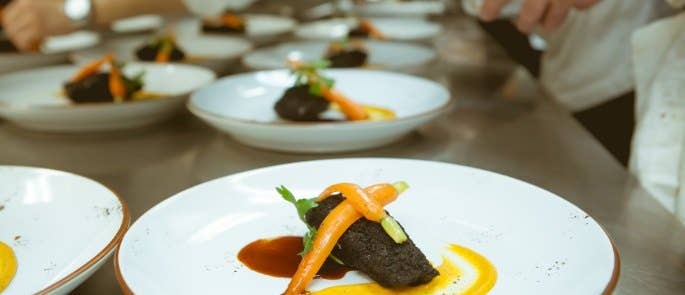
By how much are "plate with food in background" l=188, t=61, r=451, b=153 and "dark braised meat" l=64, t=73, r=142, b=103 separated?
1.02 feet

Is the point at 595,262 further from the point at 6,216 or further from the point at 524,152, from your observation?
the point at 6,216

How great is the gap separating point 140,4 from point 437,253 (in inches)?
132

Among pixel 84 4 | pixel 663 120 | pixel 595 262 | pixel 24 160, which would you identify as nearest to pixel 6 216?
pixel 24 160

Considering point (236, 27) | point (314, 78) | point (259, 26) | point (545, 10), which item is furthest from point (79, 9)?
point (545, 10)

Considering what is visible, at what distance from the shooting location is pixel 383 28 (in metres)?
3.77

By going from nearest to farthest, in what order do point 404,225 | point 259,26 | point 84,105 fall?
1. point 404,225
2. point 84,105
3. point 259,26

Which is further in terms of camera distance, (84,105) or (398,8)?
(398,8)

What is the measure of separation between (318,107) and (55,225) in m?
0.85

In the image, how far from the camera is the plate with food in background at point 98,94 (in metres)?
1.82

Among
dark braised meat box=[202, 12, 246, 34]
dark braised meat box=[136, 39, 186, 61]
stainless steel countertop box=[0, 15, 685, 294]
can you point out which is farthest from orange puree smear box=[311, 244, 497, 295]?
dark braised meat box=[202, 12, 246, 34]

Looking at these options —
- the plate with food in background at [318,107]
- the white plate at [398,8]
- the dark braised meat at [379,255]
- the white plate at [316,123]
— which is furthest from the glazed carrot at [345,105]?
the white plate at [398,8]

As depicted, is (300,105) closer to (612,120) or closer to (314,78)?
(314,78)

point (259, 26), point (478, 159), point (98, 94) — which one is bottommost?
point (259, 26)

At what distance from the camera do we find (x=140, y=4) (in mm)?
4008
